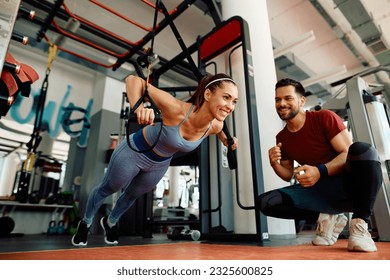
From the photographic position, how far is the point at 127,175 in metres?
1.71

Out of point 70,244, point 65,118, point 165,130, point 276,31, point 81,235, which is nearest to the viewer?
point 165,130

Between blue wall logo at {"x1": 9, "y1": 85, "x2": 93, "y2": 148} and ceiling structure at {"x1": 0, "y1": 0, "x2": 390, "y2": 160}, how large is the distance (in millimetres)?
672

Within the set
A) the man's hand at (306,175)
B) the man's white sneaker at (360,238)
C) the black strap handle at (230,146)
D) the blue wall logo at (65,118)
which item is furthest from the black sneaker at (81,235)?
the blue wall logo at (65,118)

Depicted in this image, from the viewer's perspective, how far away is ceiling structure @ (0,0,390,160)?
395cm

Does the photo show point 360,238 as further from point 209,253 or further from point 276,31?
point 276,31

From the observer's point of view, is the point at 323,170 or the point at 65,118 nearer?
the point at 323,170

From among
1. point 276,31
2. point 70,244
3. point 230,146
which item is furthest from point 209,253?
point 276,31

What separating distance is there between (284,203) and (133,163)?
95 centimetres

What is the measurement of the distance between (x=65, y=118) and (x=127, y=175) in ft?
15.0

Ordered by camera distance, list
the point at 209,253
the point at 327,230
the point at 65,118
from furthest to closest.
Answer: the point at 65,118 → the point at 327,230 → the point at 209,253

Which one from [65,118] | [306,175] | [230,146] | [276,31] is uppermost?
[276,31]

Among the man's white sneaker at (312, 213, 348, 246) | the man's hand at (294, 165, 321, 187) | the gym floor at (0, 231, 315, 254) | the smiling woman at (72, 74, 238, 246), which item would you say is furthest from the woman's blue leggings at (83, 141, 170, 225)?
the man's white sneaker at (312, 213, 348, 246)
